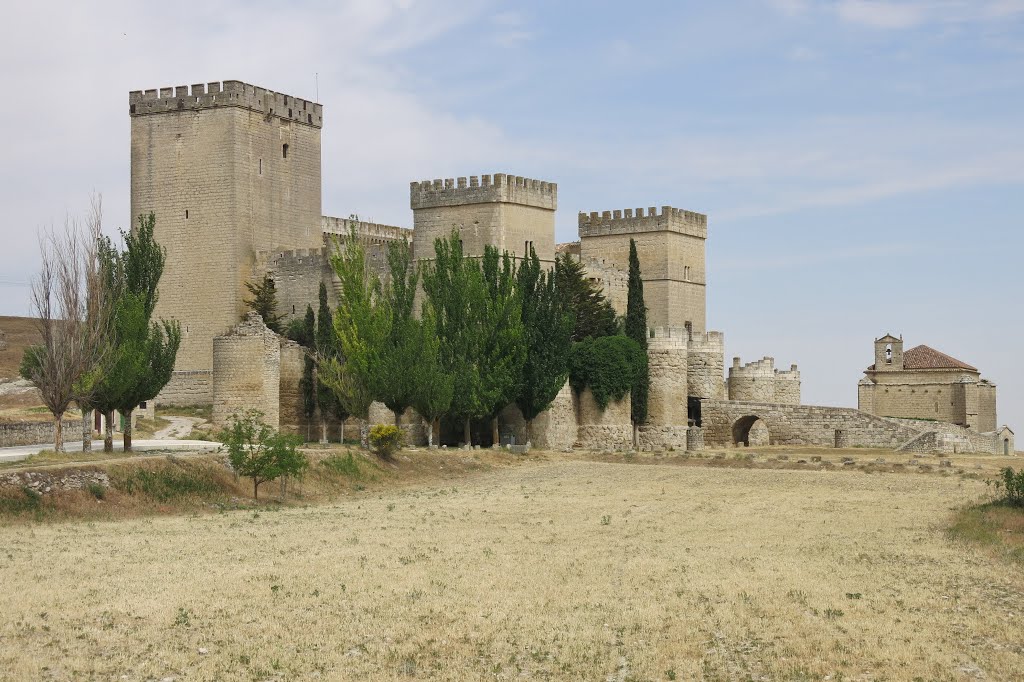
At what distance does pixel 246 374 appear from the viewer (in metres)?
37.9

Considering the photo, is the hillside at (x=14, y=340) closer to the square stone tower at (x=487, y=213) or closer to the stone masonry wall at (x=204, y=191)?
the stone masonry wall at (x=204, y=191)

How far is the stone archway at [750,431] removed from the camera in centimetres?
4447

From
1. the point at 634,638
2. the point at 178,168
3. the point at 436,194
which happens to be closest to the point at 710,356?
the point at 436,194

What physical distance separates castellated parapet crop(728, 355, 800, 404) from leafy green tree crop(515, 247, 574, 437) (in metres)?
8.61

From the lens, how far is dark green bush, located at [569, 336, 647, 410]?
135 ft

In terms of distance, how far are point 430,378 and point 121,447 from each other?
7.55 m

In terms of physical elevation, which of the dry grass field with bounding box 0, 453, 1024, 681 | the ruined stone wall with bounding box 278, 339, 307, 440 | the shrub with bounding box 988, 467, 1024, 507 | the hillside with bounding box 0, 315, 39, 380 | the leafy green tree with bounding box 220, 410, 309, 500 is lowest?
the dry grass field with bounding box 0, 453, 1024, 681

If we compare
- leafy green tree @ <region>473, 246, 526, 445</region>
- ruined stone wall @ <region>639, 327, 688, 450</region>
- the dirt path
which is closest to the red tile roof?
ruined stone wall @ <region>639, 327, 688, 450</region>

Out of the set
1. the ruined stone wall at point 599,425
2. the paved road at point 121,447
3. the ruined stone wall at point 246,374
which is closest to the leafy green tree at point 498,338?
the ruined stone wall at point 599,425

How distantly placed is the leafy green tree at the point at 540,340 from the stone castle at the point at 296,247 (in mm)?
Answer: 1086

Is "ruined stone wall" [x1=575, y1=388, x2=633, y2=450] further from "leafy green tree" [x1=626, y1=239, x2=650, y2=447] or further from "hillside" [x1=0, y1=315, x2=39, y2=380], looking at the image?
"hillside" [x1=0, y1=315, x2=39, y2=380]

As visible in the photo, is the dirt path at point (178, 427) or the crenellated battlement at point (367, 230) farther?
the crenellated battlement at point (367, 230)

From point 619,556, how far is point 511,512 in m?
5.92

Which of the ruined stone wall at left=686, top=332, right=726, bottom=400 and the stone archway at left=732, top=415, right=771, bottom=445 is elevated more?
the ruined stone wall at left=686, top=332, right=726, bottom=400
